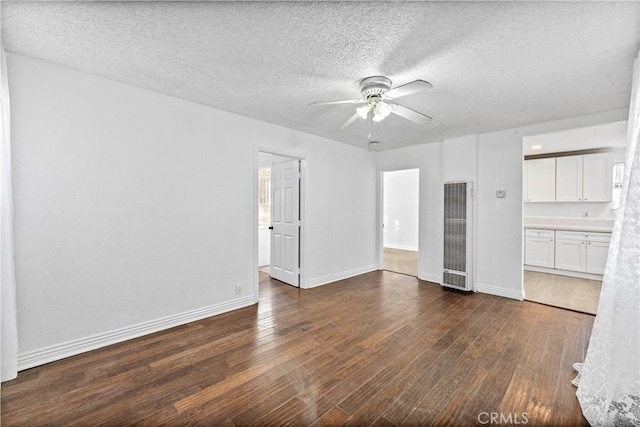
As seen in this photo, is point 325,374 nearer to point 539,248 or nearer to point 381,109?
point 381,109

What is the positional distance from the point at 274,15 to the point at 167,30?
A: 2.51 ft

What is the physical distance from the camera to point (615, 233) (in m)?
1.88

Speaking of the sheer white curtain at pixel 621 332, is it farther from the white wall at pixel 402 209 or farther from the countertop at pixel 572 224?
the white wall at pixel 402 209

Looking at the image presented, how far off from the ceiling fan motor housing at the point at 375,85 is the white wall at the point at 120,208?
5.83ft

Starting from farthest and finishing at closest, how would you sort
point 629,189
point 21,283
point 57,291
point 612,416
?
point 57,291 < point 21,283 < point 629,189 < point 612,416

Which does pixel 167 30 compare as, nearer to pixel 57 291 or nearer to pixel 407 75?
pixel 407 75

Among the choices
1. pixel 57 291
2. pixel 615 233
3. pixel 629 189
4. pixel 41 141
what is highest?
pixel 41 141

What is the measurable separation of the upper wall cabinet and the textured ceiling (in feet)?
8.58

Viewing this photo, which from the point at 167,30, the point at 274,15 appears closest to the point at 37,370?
the point at 167,30

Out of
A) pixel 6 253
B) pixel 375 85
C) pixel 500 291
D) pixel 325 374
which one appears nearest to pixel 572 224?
pixel 500 291

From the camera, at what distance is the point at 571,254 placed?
16.2 feet

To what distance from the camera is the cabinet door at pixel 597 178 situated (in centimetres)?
492

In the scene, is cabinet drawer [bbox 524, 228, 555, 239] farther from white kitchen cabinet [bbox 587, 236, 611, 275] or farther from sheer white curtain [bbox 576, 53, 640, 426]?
sheer white curtain [bbox 576, 53, 640, 426]

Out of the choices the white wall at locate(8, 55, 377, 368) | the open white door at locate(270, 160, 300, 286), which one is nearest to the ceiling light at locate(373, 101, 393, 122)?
the white wall at locate(8, 55, 377, 368)
